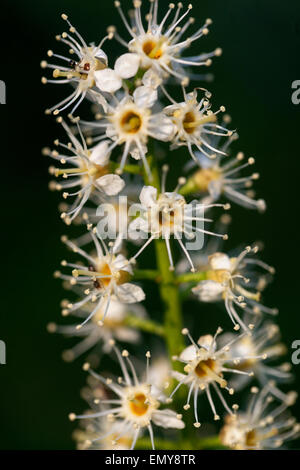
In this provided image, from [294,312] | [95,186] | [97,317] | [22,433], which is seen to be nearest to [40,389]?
[22,433]

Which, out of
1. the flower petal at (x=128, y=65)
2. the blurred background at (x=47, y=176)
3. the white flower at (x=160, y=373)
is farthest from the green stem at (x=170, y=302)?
the blurred background at (x=47, y=176)

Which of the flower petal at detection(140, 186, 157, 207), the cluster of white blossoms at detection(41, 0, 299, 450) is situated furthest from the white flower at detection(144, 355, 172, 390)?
the flower petal at detection(140, 186, 157, 207)

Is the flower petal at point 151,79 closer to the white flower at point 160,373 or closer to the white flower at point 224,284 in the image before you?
the white flower at point 224,284

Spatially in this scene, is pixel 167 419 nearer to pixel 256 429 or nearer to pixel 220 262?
pixel 256 429

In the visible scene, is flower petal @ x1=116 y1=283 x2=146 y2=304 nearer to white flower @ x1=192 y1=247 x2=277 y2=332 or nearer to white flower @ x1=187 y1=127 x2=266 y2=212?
white flower @ x1=192 y1=247 x2=277 y2=332

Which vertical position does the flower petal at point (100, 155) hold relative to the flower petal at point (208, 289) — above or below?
above

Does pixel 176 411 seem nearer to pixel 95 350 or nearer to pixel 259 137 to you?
pixel 95 350
